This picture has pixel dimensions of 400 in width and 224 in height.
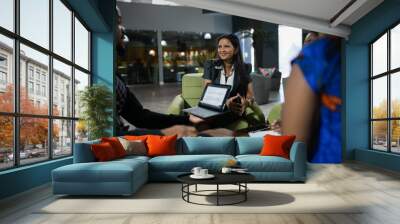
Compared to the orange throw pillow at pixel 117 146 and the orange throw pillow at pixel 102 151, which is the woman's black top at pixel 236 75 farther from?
the orange throw pillow at pixel 102 151

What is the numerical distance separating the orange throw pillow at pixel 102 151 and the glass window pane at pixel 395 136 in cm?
557

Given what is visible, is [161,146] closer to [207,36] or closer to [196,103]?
[196,103]

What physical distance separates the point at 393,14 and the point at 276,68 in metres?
2.64

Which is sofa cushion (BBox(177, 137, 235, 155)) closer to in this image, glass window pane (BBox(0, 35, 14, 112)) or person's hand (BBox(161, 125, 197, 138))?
person's hand (BBox(161, 125, 197, 138))

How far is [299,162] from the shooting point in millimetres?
6367

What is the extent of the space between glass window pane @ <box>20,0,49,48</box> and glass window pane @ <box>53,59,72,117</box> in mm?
577

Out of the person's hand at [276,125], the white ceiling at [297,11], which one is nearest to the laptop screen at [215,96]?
the person's hand at [276,125]

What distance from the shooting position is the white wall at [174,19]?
9.37 m

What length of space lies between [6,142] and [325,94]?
23.2ft

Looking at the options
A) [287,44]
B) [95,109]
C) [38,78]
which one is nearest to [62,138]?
[95,109]

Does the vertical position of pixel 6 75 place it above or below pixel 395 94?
above

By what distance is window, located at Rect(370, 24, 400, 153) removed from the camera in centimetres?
820

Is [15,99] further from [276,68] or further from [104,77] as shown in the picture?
[276,68]

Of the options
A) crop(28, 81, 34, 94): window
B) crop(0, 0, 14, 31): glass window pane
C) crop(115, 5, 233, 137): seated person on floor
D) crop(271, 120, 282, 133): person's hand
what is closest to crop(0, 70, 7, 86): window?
crop(0, 0, 14, 31): glass window pane
